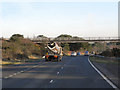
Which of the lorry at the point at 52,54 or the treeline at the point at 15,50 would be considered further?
the treeline at the point at 15,50

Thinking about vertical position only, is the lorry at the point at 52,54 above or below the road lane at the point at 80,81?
above

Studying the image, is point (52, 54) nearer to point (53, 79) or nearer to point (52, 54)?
point (52, 54)

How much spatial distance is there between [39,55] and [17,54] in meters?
18.8

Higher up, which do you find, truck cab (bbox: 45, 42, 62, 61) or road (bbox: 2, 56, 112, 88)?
truck cab (bbox: 45, 42, 62, 61)

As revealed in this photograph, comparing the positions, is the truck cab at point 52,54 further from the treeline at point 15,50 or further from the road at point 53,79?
the road at point 53,79

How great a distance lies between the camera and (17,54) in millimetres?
61031

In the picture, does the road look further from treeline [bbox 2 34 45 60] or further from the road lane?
treeline [bbox 2 34 45 60]

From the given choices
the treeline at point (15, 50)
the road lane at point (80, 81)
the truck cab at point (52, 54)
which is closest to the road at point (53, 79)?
the road lane at point (80, 81)

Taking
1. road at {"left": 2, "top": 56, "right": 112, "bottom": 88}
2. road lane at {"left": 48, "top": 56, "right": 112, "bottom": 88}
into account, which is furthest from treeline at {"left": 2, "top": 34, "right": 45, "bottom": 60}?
road lane at {"left": 48, "top": 56, "right": 112, "bottom": 88}

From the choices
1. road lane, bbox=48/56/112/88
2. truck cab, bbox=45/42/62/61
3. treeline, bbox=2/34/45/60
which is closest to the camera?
road lane, bbox=48/56/112/88

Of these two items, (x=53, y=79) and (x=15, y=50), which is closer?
→ (x=53, y=79)

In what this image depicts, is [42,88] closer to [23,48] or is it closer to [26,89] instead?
[26,89]

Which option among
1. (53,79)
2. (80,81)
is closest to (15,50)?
(53,79)

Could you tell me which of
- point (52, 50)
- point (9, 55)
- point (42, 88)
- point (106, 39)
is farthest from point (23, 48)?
point (42, 88)
